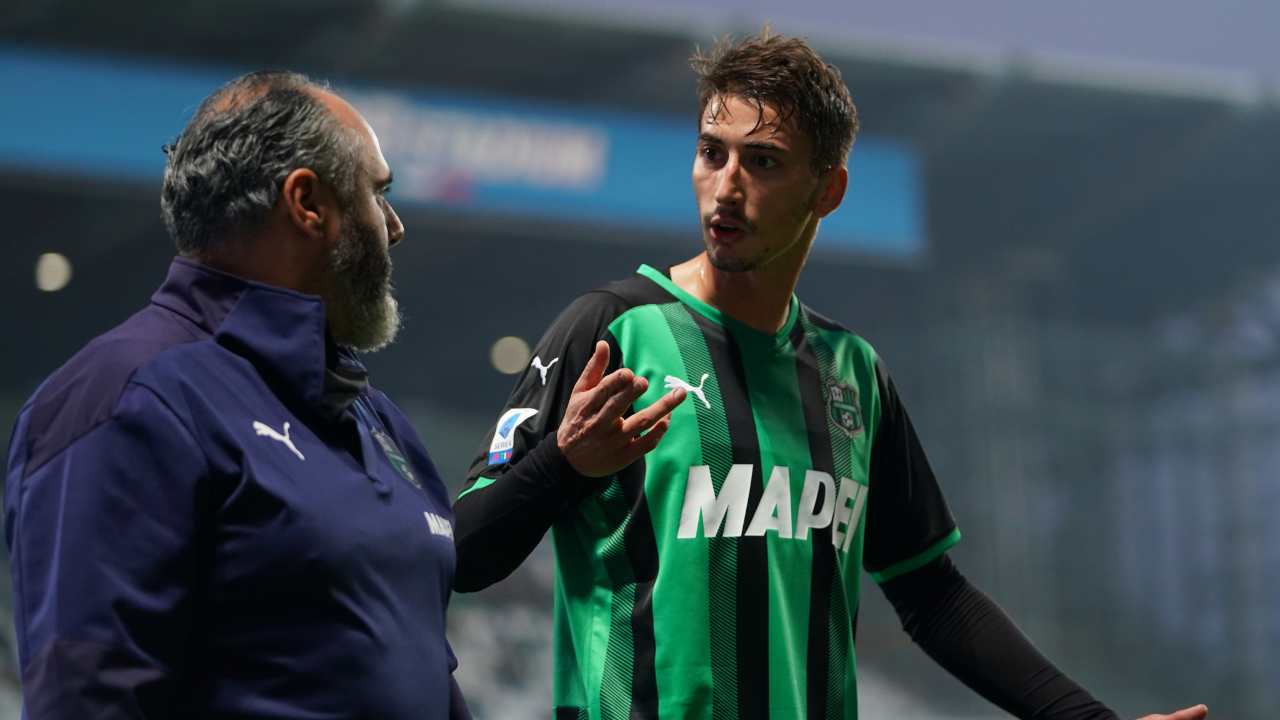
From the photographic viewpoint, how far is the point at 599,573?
111 inches

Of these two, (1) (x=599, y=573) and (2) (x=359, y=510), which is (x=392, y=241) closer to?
(2) (x=359, y=510)

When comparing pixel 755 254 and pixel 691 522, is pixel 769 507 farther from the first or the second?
pixel 755 254

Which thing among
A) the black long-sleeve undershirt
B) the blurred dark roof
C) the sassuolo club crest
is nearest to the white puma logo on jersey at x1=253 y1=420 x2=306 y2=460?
the sassuolo club crest

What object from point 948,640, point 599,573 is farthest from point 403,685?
point 948,640

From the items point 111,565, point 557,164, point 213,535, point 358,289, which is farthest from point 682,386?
point 557,164

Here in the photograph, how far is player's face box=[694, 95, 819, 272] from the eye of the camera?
9.66ft

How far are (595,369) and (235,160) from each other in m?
0.72

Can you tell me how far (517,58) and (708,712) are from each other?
1568cm

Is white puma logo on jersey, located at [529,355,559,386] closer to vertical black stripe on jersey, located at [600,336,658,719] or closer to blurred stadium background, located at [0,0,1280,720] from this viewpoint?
vertical black stripe on jersey, located at [600,336,658,719]

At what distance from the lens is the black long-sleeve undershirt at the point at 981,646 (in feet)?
10.2

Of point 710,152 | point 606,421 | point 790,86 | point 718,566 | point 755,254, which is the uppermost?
point 790,86

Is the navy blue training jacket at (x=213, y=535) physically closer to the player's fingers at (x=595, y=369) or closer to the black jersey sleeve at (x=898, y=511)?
the player's fingers at (x=595, y=369)

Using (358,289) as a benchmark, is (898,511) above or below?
below

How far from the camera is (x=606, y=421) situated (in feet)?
8.26
